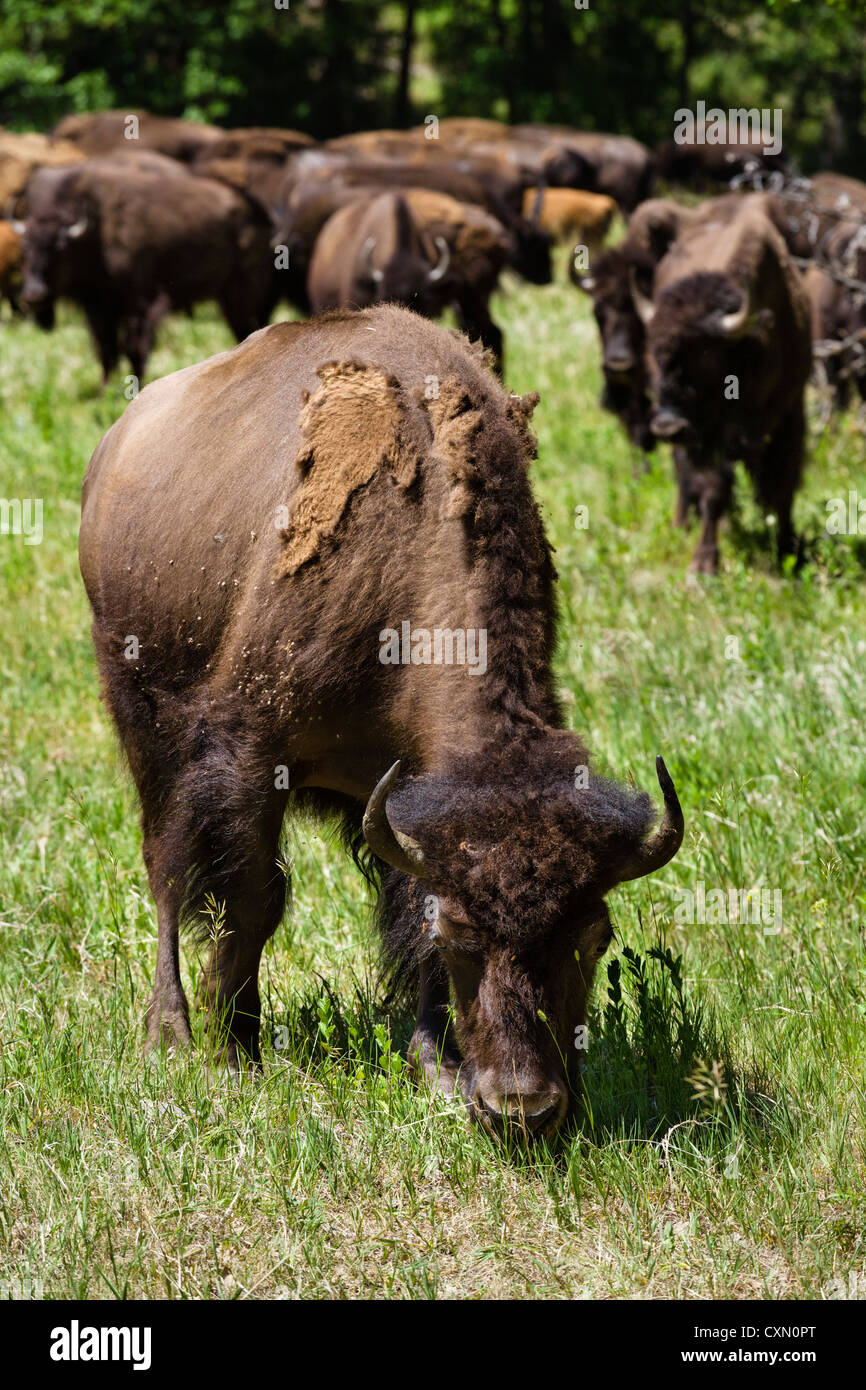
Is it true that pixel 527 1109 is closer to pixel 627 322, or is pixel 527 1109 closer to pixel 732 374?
pixel 732 374

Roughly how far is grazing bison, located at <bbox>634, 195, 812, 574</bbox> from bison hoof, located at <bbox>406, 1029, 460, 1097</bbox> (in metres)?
5.85

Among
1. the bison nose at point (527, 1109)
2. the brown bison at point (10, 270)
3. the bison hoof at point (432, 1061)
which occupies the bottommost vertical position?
the bison hoof at point (432, 1061)

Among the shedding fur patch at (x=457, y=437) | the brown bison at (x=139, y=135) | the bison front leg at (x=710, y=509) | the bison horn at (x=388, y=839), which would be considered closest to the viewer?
the bison horn at (x=388, y=839)

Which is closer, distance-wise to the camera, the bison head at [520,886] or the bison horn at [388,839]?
the bison head at [520,886]

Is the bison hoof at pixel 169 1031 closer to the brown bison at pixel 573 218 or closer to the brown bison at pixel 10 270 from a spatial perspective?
the brown bison at pixel 10 270

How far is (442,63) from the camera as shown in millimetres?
43031

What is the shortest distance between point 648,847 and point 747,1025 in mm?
1232

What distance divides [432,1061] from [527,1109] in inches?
38.4

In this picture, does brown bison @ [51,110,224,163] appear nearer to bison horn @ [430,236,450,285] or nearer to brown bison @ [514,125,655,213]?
brown bison @ [514,125,655,213]

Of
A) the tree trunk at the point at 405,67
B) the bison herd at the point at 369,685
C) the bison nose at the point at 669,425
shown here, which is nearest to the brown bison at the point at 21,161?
the tree trunk at the point at 405,67

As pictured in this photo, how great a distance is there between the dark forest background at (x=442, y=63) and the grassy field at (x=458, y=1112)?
2822 centimetres

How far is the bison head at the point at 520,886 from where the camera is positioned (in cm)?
355

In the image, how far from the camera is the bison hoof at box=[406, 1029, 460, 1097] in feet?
14.3

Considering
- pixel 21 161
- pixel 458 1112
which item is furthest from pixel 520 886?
pixel 21 161
